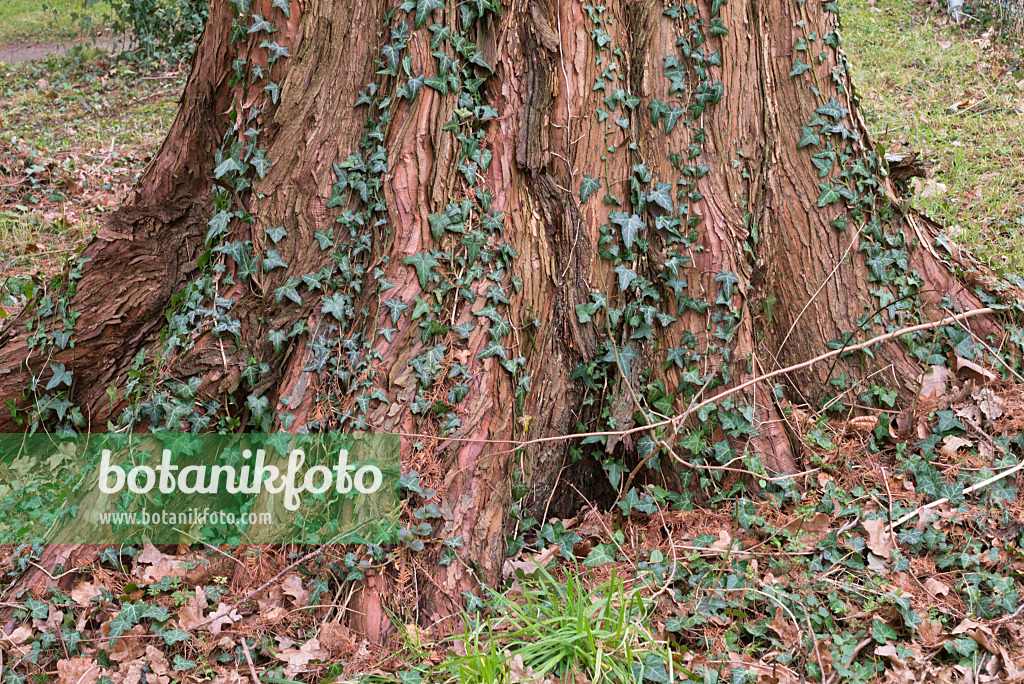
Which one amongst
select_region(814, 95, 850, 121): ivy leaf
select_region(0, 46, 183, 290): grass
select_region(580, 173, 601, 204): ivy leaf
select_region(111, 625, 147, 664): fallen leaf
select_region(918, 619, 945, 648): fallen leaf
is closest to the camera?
select_region(111, 625, 147, 664): fallen leaf

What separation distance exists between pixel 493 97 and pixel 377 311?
3.25 feet

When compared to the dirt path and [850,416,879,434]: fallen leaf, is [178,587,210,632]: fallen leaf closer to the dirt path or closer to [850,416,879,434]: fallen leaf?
[850,416,879,434]: fallen leaf

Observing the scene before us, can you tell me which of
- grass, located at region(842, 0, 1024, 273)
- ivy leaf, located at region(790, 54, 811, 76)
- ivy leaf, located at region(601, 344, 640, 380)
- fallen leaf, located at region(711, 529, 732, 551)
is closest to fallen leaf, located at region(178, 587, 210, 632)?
ivy leaf, located at region(601, 344, 640, 380)

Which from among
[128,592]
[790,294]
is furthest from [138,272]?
[790,294]

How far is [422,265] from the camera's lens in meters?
2.96

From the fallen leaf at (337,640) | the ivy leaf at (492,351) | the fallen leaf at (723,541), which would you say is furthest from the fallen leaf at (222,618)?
the fallen leaf at (723,541)

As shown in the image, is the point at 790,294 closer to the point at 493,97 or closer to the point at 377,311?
the point at 493,97

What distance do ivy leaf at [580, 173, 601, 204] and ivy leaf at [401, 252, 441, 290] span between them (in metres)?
0.75

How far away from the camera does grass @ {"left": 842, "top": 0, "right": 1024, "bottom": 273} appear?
17.4ft

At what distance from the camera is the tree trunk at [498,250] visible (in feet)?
9.76

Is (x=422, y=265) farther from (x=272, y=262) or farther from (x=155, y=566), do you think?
(x=155, y=566)

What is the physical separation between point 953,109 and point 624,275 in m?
5.43

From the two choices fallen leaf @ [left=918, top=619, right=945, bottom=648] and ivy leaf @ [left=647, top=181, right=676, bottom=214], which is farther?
ivy leaf @ [left=647, top=181, right=676, bottom=214]

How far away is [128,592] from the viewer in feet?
8.95
